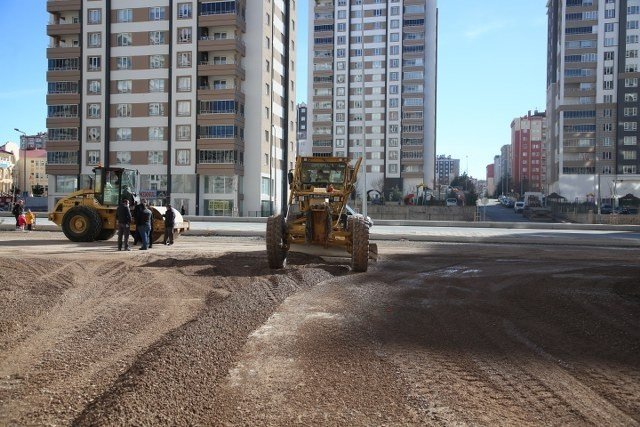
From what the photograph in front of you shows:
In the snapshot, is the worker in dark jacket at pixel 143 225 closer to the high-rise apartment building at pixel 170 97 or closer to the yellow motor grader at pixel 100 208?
the yellow motor grader at pixel 100 208

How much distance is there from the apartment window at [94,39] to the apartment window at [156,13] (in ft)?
20.5

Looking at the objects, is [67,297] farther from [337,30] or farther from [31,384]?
[337,30]

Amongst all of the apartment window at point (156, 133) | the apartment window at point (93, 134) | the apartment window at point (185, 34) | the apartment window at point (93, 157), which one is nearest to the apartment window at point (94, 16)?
the apartment window at point (185, 34)

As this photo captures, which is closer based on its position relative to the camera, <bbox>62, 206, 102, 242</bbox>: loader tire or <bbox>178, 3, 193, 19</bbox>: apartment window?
<bbox>62, 206, 102, 242</bbox>: loader tire

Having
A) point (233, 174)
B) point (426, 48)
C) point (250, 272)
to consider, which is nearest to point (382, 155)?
point (426, 48)

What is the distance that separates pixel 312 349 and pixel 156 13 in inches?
2568

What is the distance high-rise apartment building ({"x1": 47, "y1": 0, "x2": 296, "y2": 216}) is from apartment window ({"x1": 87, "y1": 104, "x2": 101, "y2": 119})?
0.11 meters

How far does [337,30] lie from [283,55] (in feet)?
127

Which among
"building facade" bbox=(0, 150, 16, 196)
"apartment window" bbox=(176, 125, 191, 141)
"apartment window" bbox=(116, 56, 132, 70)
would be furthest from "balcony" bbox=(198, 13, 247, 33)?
"building facade" bbox=(0, 150, 16, 196)

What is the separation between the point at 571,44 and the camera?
336 feet

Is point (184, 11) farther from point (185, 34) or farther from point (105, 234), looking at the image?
point (105, 234)

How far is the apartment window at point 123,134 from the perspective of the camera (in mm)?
67125

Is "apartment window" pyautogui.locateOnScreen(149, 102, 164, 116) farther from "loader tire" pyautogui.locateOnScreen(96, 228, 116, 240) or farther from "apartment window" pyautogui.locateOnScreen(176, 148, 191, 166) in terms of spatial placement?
"loader tire" pyautogui.locateOnScreen(96, 228, 116, 240)

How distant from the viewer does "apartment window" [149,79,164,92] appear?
2591 inches
